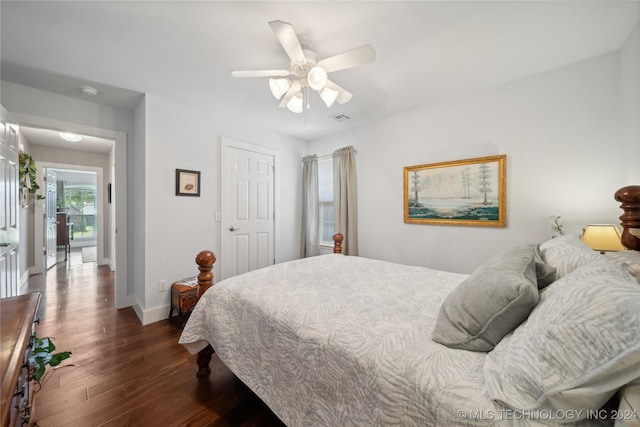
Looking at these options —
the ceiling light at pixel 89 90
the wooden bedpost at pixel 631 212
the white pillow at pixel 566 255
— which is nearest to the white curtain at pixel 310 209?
the ceiling light at pixel 89 90

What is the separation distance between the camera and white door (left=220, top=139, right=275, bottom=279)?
10.7ft

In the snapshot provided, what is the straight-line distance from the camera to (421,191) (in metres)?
2.97

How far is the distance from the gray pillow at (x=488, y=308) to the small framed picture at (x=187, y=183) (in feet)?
9.53

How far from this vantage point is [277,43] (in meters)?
1.84

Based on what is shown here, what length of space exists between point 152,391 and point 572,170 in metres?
3.72

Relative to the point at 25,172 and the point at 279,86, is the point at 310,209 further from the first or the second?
the point at 25,172

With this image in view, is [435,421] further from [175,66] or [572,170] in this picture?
[175,66]

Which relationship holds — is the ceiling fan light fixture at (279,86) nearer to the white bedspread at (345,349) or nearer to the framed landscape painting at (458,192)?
the white bedspread at (345,349)

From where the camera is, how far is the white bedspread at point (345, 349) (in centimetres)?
75

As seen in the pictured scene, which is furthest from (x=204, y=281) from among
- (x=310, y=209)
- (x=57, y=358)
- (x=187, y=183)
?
(x=310, y=209)

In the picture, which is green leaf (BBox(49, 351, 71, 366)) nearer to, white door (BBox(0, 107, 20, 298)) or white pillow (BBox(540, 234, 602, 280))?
white door (BBox(0, 107, 20, 298))

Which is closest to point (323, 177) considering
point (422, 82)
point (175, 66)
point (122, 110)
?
point (422, 82)

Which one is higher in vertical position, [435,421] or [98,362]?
[435,421]

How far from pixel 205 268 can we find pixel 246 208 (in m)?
1.87
